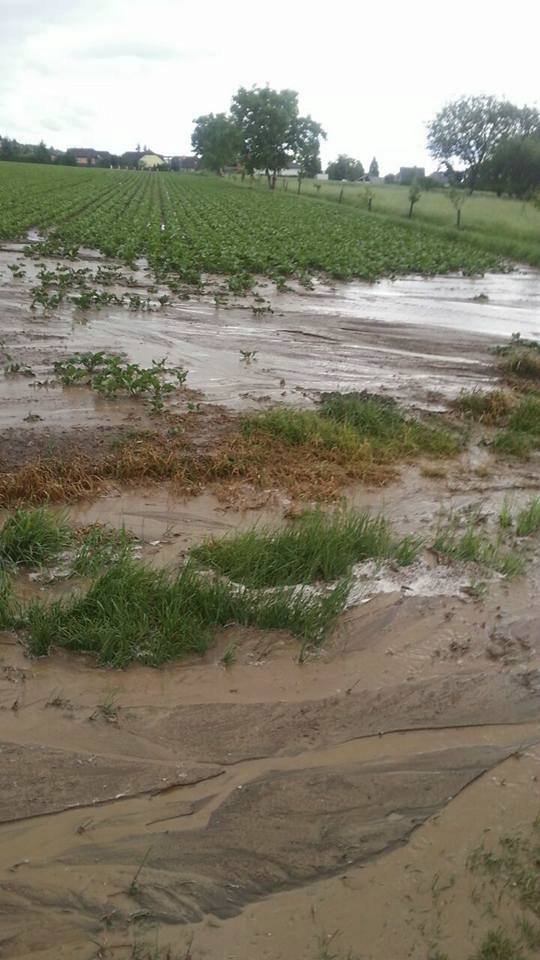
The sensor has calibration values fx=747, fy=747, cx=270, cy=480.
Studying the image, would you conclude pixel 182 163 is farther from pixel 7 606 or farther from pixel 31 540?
pixel 7 606

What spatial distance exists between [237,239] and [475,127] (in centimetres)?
5435

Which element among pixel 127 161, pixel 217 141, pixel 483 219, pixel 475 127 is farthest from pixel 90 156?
pixel 483 219

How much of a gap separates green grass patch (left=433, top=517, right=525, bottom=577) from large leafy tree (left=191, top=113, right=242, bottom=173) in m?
78.5

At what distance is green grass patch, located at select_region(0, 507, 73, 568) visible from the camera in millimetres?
4875

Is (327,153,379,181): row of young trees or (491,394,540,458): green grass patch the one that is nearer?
(491,394,540,458): green grass patch

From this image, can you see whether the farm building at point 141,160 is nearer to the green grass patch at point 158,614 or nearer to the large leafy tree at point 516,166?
the large leafy tree at point 516,166

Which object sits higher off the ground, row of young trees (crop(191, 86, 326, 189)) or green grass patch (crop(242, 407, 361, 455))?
row of young trees (crop(191, 86, 326, 189))

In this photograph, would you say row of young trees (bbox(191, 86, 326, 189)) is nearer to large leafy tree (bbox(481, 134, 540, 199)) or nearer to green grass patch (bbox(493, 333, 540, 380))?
large leafy tree (bbox(481, 134, 540, 199))

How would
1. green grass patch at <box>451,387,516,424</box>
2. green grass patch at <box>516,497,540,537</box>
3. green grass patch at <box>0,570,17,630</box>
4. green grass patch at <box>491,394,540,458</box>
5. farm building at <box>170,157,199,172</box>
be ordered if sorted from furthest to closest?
farm building at <box>170,157,199,172</box> < green grass patch at <box>451,387,516,424</box> < green grass patch at <box>491,394,540,458</box> < green grass patch at <box>516,497,540,537</box> < green grass patch at <box>0,570,17,630</box>

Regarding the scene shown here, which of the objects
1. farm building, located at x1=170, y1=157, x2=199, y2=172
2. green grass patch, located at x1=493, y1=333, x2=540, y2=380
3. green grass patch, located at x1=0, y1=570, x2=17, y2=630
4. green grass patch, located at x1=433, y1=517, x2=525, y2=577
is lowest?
green grass patch, located at x1=0, y1=570, x2=17, y2=630

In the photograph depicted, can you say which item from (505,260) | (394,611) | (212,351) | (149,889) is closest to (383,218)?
(505,260)

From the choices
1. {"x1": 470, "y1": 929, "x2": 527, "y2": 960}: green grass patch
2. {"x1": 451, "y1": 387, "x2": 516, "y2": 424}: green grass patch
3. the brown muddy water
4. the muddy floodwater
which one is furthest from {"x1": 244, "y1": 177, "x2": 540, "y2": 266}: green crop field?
{"x1": 470, "y1": 929, "x2": 527, "y2": 960}: green grass patch

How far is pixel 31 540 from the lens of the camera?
4.96 metres

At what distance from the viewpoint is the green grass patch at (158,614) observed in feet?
13.4
